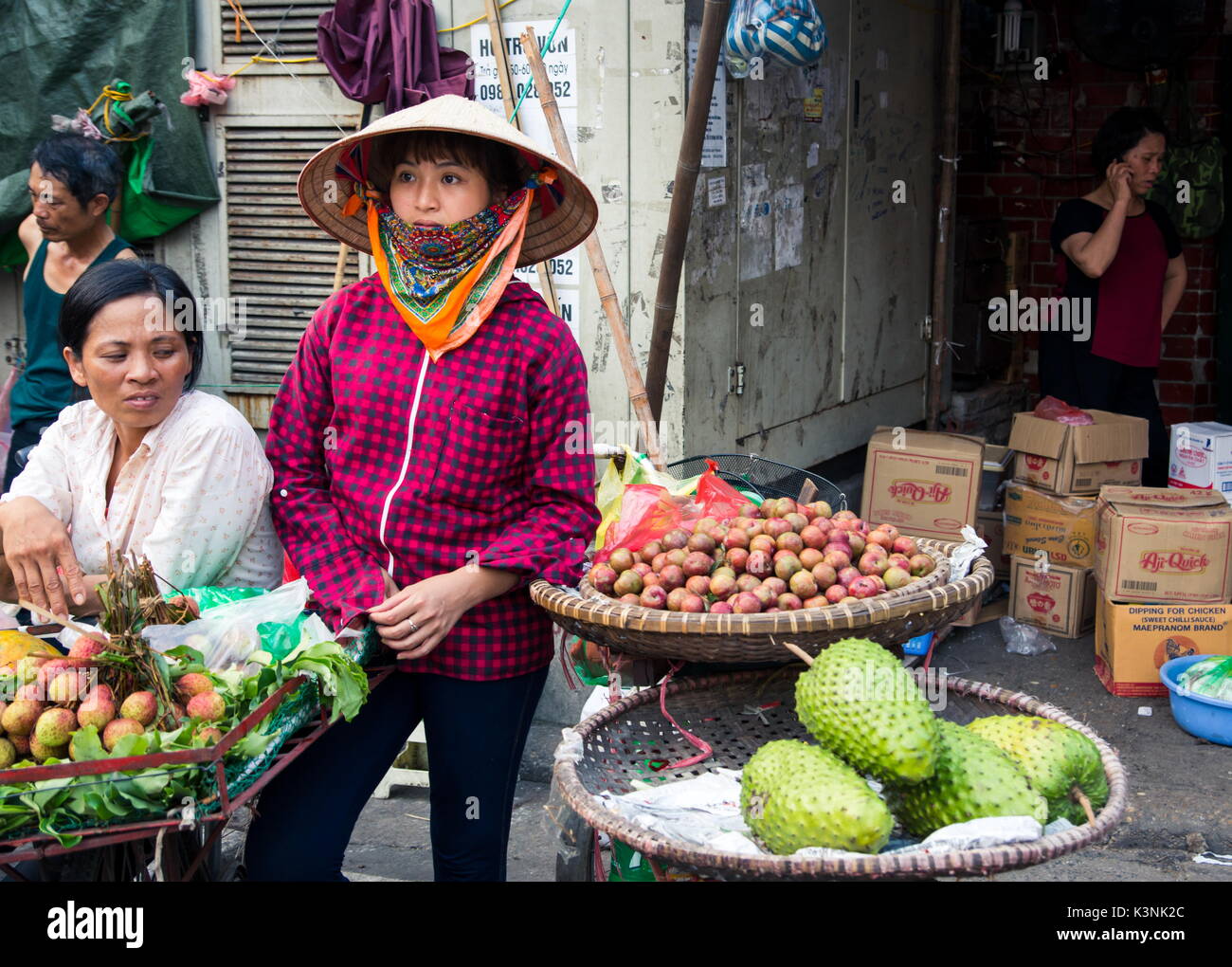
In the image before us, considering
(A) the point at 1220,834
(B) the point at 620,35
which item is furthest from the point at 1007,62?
(A) the point at 1220,834

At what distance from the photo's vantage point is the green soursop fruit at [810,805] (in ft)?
6.39

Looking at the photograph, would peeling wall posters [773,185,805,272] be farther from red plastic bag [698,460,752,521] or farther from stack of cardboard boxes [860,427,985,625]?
red plastic bag [698,460,752,521]

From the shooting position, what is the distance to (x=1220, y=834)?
407 cm

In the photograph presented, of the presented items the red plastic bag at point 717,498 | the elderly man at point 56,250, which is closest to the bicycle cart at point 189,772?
the red plastic bag at point 717,498

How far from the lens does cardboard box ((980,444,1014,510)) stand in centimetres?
597

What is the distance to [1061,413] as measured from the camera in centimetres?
566

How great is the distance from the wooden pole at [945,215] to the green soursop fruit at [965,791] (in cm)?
479

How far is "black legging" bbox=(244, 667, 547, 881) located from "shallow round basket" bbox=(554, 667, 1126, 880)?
25 cm

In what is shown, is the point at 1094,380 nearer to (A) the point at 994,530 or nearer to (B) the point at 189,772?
(A) the point at 994,530

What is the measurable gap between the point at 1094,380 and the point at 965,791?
447 cm

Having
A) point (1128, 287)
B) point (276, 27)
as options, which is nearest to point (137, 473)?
point (276, 27)

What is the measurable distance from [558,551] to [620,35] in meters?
2.72

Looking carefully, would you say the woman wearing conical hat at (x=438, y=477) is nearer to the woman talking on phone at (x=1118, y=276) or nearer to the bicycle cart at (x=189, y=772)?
the bicycle cart at (x=189, y=772)

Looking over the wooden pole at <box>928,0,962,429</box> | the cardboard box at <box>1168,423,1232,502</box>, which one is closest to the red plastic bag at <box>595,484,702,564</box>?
the cardboard box at <box>1168,423,1232,502</box>
